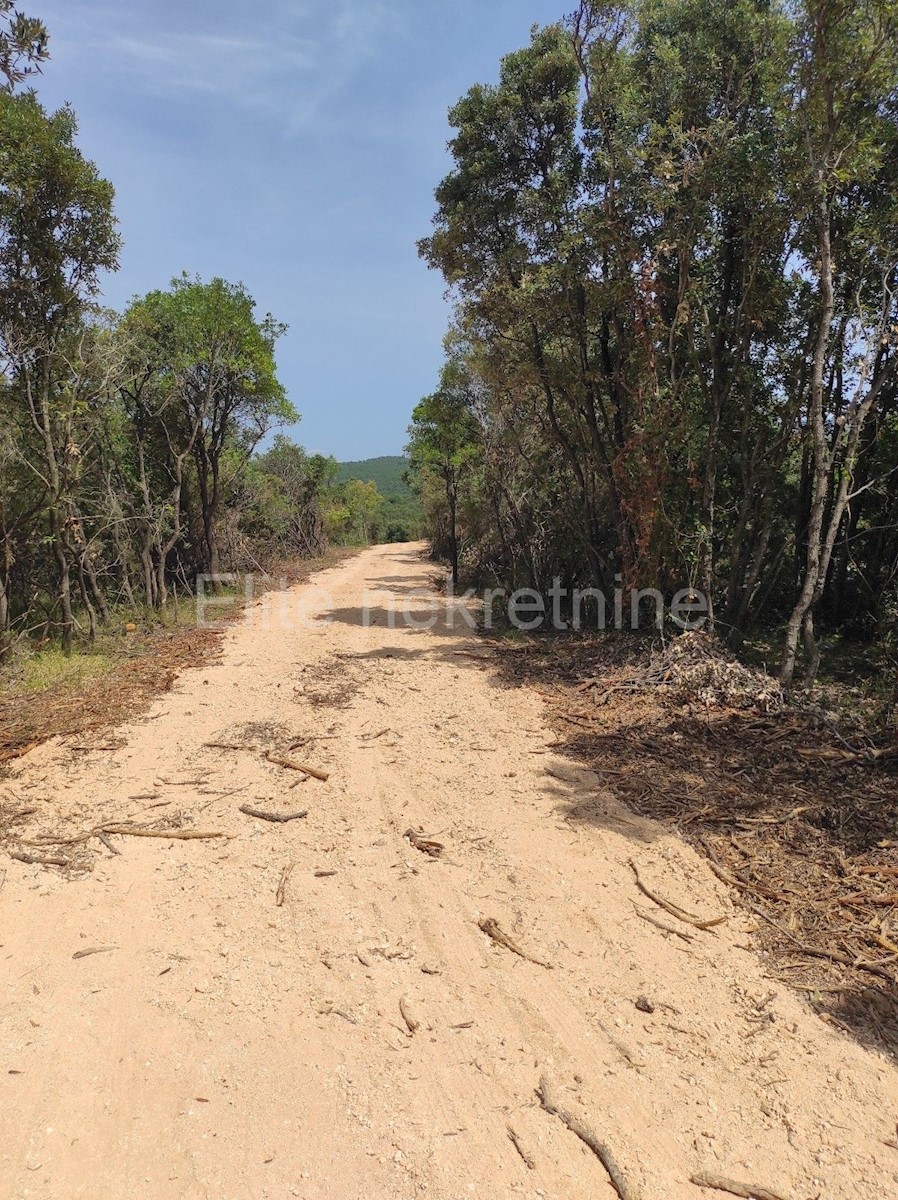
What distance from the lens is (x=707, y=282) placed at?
7.48 m

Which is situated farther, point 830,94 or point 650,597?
point 650,597

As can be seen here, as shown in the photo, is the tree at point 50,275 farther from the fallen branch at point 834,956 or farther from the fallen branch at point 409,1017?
the fallen branch at point 834,956

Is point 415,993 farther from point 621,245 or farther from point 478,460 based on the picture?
point 478,460

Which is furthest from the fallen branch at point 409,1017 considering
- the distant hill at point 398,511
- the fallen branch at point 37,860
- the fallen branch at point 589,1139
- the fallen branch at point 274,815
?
the distant hill at point 398,511

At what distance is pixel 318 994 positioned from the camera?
2717mm

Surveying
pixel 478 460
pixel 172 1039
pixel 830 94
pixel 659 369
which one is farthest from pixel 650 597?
pixel 478 460

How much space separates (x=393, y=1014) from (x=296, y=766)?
2.62 m

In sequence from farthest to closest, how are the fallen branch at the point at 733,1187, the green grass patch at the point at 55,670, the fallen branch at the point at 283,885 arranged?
the green grass patch at the point at 55,670 → the fallen branch at the point at 283,885 → the fallen branch at the point at 733,1187

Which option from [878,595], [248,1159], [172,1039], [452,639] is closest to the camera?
[248,1159]

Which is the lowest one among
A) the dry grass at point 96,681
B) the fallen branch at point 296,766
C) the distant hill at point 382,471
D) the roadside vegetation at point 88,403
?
the fallen branch at point 296,766

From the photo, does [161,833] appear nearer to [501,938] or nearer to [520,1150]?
[501,938]

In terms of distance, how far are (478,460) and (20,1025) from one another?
15.8m

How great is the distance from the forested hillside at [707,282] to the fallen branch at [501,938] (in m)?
4.43

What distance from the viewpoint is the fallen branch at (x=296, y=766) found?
488 cm
